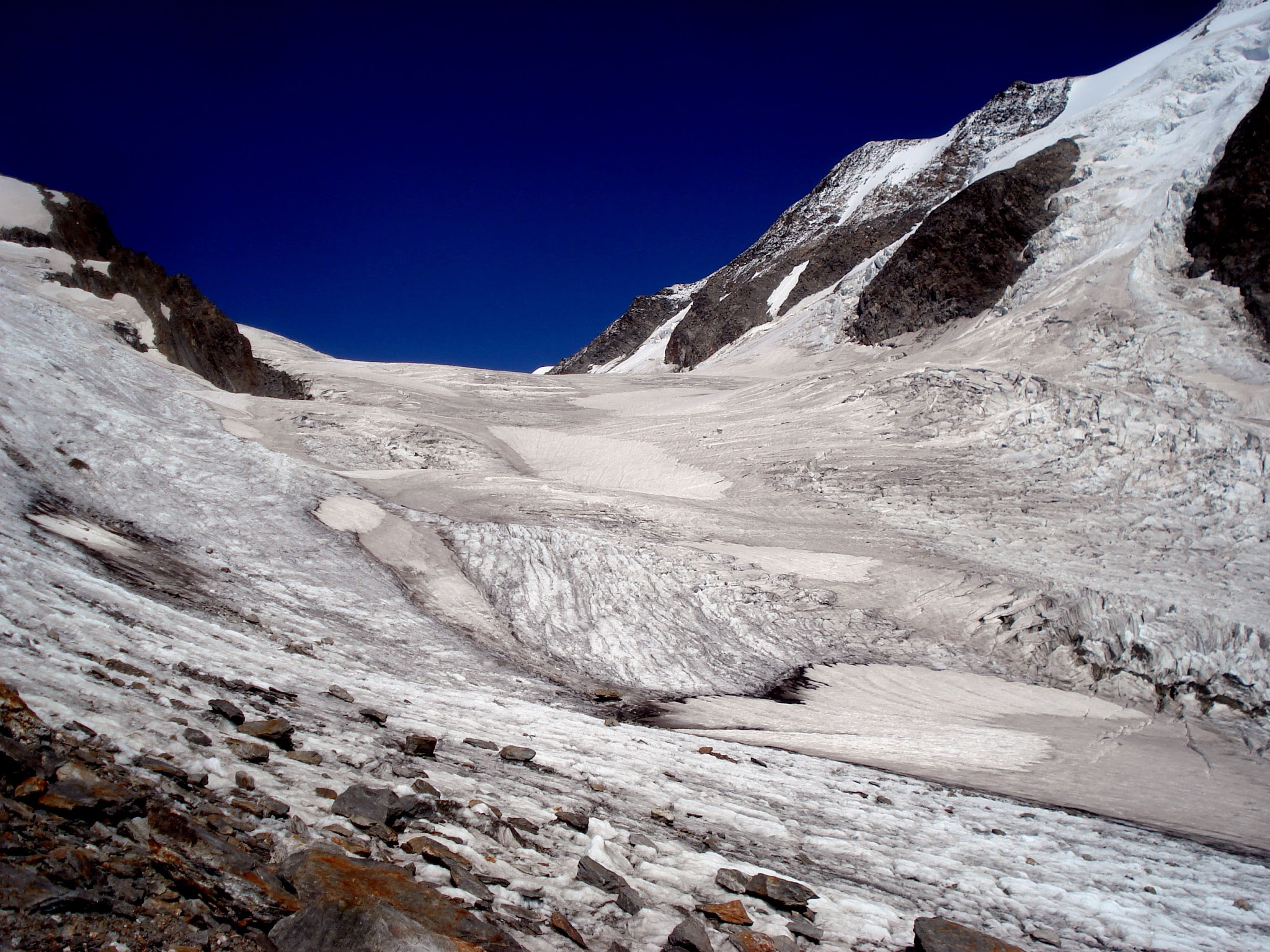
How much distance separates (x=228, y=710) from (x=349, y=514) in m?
9.99

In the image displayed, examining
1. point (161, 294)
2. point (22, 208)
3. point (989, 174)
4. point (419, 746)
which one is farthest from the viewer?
point (989, 174)

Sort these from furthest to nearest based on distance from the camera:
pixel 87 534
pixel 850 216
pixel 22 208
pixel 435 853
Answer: pixel 850 216 < pixel 22 208 < pixel 87 534 < pixel 435 853

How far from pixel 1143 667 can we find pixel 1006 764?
6331 millimetres

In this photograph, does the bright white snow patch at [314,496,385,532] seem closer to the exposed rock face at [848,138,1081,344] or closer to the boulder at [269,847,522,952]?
the boulder at [269,847,522,952]

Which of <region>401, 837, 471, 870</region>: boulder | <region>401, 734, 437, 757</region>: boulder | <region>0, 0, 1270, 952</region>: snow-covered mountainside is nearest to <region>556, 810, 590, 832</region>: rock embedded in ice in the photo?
<region>0, 0, 1270, 952</region>: snow-covered mountainside

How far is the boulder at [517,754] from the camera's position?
582 centimetres

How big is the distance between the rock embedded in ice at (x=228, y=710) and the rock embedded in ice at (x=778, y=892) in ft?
11.0

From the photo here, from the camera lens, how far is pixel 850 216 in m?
57.4

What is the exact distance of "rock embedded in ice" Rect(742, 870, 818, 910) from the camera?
4105 millimetres

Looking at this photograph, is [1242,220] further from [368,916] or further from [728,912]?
[368,916]

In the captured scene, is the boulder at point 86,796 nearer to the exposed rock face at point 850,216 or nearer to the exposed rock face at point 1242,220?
the exposed rock face at point 1242,220

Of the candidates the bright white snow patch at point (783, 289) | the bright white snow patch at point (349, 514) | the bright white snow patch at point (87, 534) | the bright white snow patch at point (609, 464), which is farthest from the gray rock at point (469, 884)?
the bright white snow patch at point (783, 289)

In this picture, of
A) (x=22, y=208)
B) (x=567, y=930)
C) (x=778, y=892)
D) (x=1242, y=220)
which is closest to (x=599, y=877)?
(x=567, y=930)

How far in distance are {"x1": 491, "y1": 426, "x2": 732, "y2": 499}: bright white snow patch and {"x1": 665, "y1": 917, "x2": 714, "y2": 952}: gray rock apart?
16.5 metres
